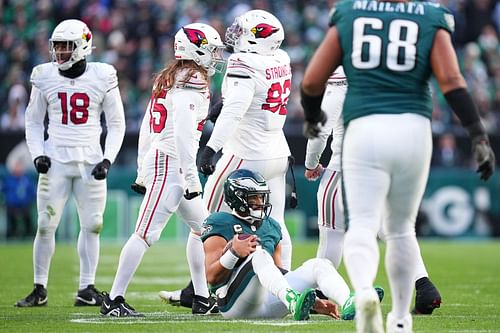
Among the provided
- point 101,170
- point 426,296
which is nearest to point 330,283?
point 426,296

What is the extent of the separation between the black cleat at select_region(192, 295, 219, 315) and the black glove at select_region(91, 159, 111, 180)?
1.19 meters

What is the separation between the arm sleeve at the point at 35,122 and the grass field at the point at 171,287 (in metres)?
1.19

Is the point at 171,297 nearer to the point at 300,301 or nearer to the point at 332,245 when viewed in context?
the point at 332,245

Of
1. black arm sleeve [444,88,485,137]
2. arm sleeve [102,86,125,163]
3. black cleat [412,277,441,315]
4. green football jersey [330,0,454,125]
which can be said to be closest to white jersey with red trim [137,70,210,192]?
arm sleeve [102,86,125,163]

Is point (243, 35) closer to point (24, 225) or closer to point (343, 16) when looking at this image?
point (343, 16)

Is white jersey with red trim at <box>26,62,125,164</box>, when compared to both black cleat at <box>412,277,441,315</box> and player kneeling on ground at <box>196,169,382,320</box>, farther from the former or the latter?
black cleat at <box>412,277,441,315</box>

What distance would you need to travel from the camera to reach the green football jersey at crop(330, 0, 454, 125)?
17.3 feet

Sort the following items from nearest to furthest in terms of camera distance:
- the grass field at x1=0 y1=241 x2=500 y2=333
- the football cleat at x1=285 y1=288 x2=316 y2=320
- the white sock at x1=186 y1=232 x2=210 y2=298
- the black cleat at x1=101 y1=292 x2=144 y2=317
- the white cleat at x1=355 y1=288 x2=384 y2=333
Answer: the white cleat at x1=355 y1=288 x2=384 y2=333
the football cleat at x1=285 y1=288 x2=316 y2=320
the grass field at x1=0 y1=241 x2=500 y2=333
the black cleat at x1=101 y1=292 x2=144 y2=317
the white sock at x1=186 y1=232 x2=210 y2=298

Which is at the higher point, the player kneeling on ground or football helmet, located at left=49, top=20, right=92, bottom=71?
football helmet, located at left=49, top=20, right=92, bottom=71

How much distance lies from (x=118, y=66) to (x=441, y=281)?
959 centimetres

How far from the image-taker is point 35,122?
8.30 meters

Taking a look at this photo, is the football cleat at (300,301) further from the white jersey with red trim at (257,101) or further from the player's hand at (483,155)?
the white jersey with red trim at (257,101)

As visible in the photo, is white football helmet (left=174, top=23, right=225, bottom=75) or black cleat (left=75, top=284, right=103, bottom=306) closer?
white football helmet (left=174, top=23, right=225, bottom=75)

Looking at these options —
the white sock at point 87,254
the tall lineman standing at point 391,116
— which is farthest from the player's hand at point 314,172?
the tall lineman standing at point 391,116
